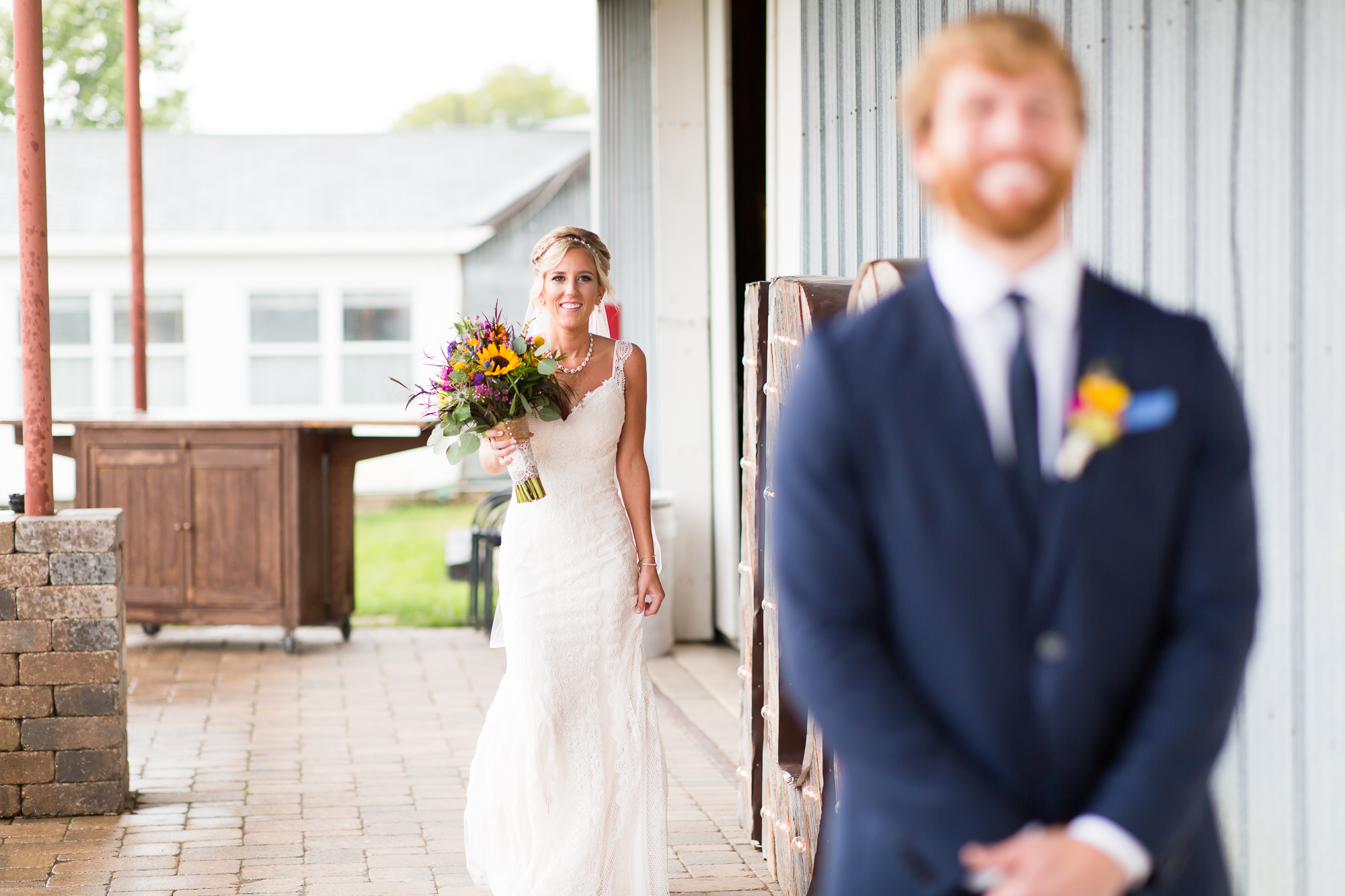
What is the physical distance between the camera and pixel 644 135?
8.49 metres

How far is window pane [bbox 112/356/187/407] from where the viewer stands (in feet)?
57.2

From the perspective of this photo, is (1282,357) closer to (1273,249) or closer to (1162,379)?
(1273,249)

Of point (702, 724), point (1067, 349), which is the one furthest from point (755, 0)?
point (1067, 349)

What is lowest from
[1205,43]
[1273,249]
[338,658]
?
[338,658]

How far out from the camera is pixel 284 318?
57.4ft

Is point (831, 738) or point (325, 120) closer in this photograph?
point (831, 738)

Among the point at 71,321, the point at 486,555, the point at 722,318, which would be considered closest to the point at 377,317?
the point at 71,321

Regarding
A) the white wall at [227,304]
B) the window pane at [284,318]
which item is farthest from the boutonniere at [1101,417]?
the window pane at [284,318]

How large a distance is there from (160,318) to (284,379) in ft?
5.68

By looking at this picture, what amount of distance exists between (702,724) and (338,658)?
8.40 feet

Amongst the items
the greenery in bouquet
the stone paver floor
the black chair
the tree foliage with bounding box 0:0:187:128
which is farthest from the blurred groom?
the tree foliage with bounding box 0:0:187:128

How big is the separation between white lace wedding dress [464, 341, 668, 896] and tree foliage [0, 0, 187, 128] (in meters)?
29.8

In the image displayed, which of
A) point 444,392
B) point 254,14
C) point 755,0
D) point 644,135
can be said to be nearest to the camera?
point 444,392

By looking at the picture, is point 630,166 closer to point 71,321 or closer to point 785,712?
point 785,712
